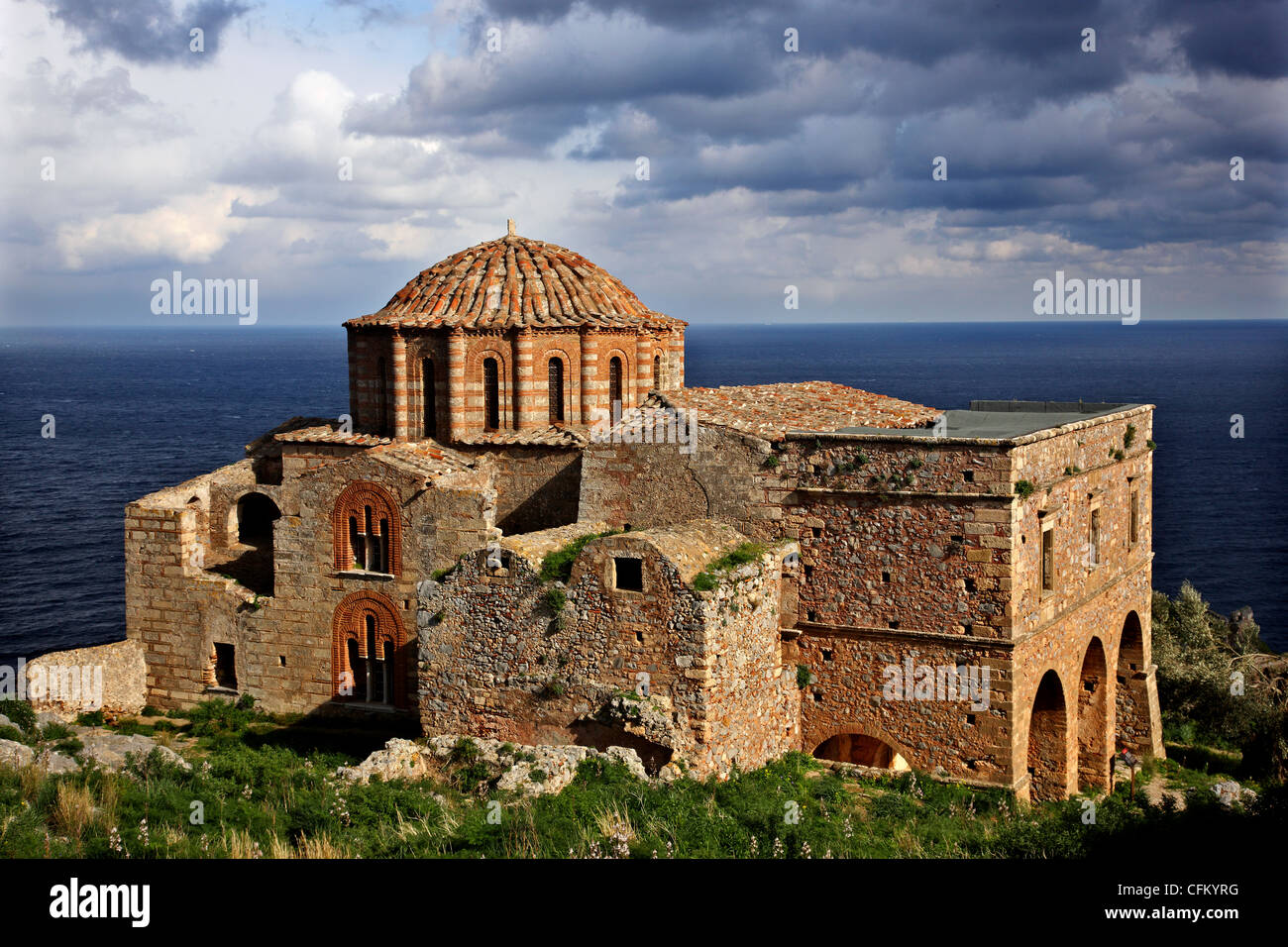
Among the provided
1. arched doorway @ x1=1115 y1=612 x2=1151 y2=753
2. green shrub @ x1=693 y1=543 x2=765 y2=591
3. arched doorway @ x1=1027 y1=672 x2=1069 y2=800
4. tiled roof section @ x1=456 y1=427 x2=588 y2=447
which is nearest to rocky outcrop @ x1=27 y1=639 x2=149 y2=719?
tiled roof section @ x1=456 y1=427 x2=588 y2=447

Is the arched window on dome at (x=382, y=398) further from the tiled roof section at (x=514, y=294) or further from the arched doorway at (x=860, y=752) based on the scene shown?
the arched doorway at (x=860, y=752)

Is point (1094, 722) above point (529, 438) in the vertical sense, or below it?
below

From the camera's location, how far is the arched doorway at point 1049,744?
2303 centimetres

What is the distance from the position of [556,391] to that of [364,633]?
649 centimetres

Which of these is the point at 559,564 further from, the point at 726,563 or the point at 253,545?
the point at 253,545

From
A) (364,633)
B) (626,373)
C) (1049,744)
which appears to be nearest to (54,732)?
(364,633)

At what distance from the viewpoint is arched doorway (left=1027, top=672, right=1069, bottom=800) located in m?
23.0

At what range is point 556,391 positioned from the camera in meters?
27.2

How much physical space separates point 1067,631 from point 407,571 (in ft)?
40.6

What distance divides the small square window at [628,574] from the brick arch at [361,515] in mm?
6537

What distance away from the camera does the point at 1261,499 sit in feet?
234

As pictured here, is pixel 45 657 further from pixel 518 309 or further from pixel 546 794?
pixel 546 794

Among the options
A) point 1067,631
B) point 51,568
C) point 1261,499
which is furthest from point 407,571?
point 1261,499

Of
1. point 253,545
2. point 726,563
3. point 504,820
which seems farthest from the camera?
point 253,545
